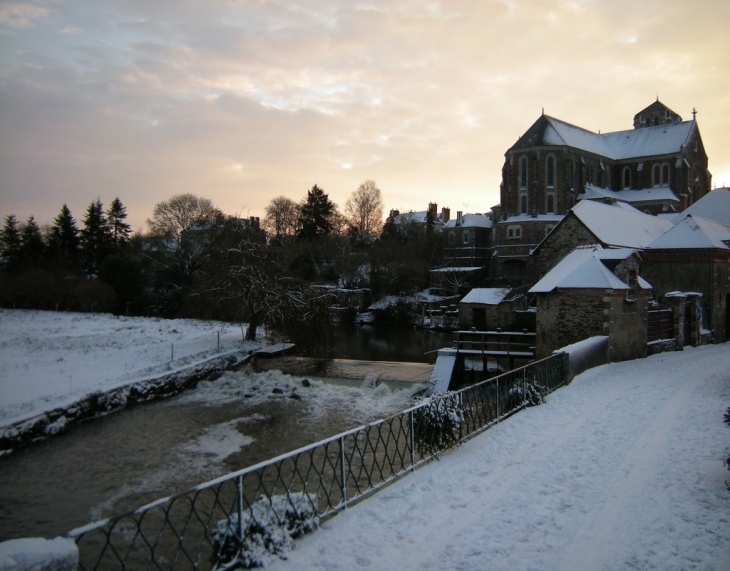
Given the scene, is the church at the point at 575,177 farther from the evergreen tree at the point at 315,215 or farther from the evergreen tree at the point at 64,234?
the evergreen tree at the point at 64,234

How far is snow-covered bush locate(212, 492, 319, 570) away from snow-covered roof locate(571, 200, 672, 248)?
24.1 metres

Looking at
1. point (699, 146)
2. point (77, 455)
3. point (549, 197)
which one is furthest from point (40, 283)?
point (699, 146)

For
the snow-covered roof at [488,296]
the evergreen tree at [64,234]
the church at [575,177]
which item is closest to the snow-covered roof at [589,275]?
the snow-covered roof at [488,296]

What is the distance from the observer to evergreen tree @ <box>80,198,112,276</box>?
167 feet

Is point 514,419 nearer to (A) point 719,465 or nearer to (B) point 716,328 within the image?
(A) point 719,465

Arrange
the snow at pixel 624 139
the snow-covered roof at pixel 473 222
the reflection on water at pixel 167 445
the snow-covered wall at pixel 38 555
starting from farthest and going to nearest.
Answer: the snow-covered roof at pixel 473 222
the snow at pixel 624 139
the reflection on water at pixel 167 445
the snow-covered wall at pixel 38 555

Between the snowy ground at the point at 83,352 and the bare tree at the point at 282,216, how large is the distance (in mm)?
38038

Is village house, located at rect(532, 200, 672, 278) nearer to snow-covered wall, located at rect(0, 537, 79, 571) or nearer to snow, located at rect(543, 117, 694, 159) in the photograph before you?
snow-covered wall, located at rect(0, 537, 79, 571)

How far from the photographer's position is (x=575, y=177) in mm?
55094

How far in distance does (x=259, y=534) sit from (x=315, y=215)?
58944mm

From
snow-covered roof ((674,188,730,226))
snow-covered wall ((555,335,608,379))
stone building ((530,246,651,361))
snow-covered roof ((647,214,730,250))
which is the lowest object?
snow-covered wall ((555,335,608,379))

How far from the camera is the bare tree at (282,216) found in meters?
70.1

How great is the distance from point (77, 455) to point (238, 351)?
12103 mm

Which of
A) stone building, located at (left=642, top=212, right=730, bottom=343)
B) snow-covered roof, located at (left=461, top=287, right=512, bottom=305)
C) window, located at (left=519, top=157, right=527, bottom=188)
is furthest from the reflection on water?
window, located at (left=519, top=157, right=527, bottom=188)
